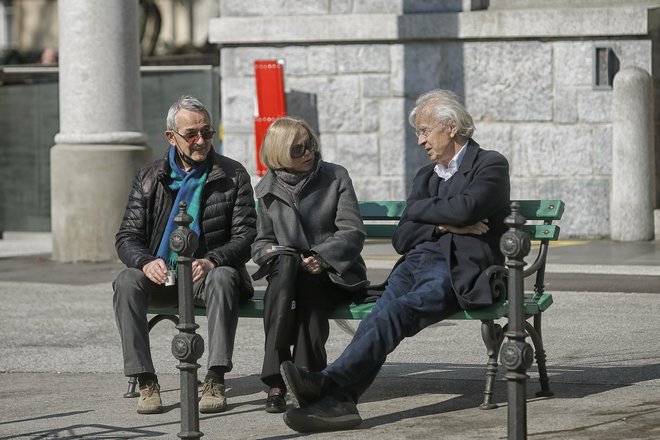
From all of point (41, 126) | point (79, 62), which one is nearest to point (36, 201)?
point (41, 126)

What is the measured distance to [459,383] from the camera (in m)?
7.28

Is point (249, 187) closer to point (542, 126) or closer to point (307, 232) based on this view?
point (307, 232)

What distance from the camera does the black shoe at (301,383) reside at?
6.21 metres

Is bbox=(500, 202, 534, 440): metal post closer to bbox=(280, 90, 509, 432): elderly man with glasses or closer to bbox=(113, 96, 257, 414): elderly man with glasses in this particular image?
bbox=(280, 90, 509, 432): elderly man with glasses

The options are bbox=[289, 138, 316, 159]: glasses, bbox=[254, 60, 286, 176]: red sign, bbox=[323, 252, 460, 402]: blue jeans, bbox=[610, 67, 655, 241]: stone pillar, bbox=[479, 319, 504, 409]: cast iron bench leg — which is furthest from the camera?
bbox=[254, 60, 286, 176]: red sign

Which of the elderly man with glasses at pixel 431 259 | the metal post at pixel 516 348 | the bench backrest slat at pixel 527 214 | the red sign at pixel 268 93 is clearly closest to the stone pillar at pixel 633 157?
the red sign at pixel 268 93

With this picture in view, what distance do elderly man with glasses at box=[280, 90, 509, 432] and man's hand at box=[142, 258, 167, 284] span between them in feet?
3.21

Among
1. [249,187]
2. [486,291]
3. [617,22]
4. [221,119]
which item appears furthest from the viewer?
[221,119]

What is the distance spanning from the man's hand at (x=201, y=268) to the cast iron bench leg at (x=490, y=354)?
4.23 feet

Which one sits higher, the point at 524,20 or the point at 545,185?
the point at 524,20

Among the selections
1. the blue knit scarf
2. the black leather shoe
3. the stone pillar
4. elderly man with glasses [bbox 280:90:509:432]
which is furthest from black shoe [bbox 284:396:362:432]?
the stone pillar

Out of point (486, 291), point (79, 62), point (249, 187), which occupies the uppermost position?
point (79, 62)

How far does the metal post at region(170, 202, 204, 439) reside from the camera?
5.86 meters

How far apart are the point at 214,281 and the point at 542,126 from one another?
7553mm
